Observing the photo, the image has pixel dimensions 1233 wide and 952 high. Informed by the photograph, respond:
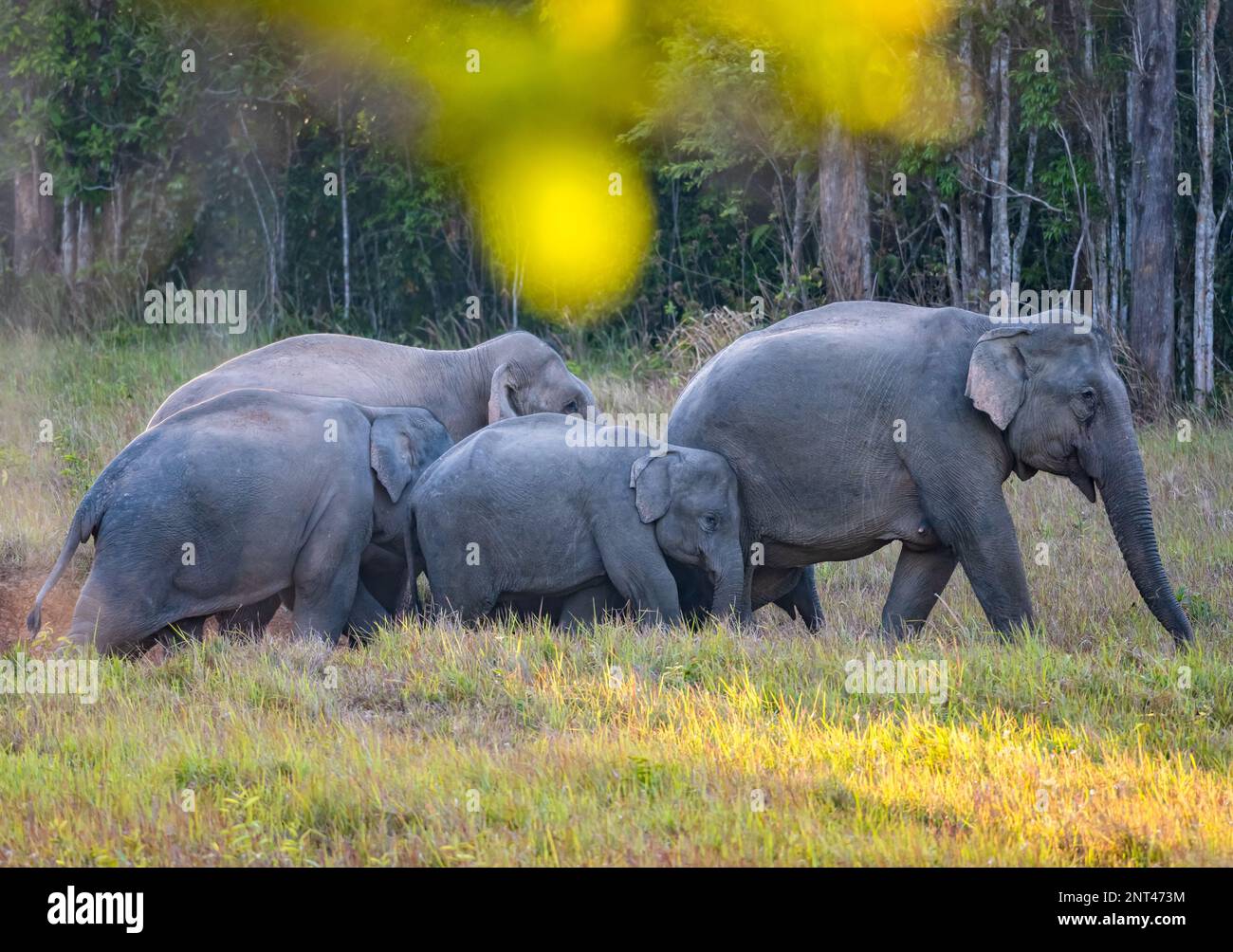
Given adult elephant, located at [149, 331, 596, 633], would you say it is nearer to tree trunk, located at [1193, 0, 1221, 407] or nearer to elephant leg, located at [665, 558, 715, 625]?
elephant leg, located at [665, 558, 715, 625]

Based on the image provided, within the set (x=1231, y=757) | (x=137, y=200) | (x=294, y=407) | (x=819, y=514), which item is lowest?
(x=1231, y=757)

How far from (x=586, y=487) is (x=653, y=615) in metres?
0.87

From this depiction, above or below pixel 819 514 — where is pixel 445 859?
below

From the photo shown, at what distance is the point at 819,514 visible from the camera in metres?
9.20

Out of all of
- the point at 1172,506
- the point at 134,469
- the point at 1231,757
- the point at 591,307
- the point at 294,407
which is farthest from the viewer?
the point at 591,307

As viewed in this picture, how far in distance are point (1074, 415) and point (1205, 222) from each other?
900 cm

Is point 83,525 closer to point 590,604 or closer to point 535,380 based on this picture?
point 590,604

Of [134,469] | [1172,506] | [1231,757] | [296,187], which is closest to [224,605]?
[134,469]

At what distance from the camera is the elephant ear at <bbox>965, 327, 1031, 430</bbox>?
28.1 feet

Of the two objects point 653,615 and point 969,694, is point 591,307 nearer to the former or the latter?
point 653,615

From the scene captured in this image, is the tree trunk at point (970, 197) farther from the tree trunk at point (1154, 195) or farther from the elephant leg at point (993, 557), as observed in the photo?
the elephant leg at point (993, 557)

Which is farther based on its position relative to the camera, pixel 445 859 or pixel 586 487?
pixel 586 487

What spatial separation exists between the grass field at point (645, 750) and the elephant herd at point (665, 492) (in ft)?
1.50
